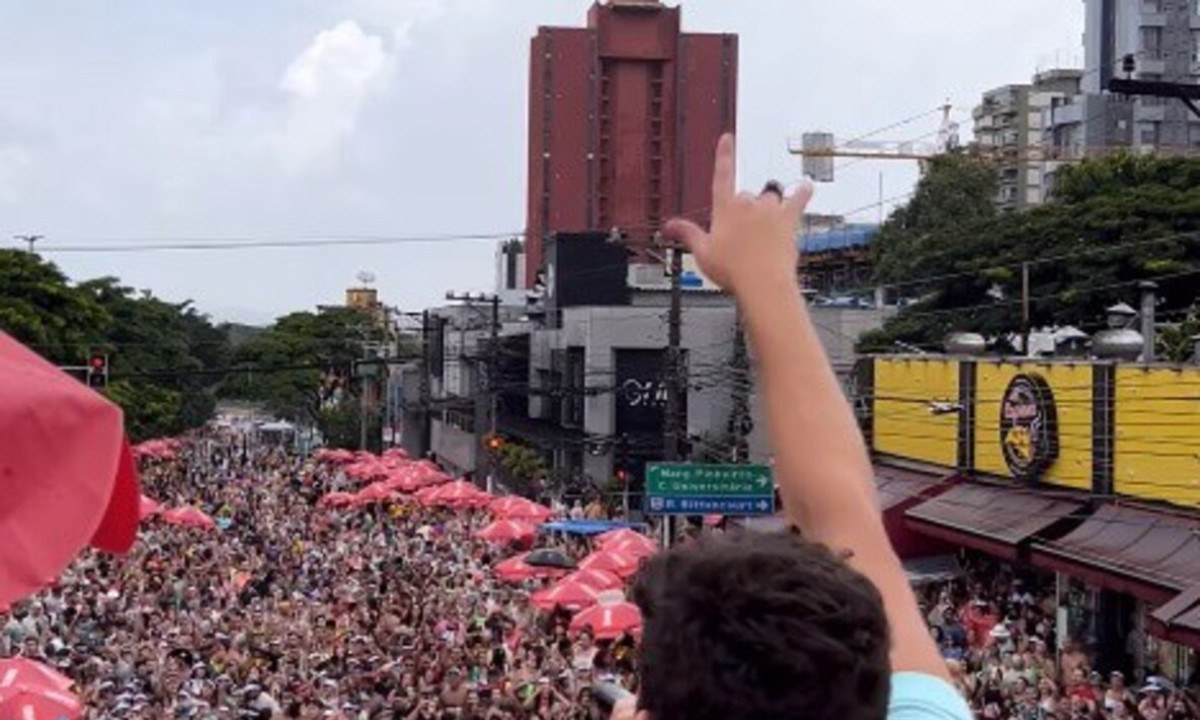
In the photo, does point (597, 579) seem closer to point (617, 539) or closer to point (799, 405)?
point (617, 539)

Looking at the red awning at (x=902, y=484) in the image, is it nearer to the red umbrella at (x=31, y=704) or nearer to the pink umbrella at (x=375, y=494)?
the pink umbrella at (x=375, y=494)

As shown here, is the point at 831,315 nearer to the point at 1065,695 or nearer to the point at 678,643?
the point at 1065,695

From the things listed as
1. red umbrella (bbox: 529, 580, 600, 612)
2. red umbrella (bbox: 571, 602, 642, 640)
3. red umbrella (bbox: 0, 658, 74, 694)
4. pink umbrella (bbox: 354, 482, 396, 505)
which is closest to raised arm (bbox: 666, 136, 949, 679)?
red umbrella (bbox: 0, 658, 74, 694)

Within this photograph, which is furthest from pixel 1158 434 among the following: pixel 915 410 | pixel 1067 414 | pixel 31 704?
pixel 31 704

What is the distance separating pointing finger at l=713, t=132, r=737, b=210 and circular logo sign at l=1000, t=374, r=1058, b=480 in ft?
76.5

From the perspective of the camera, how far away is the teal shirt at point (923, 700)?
2.14 meters

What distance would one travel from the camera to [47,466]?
3145mm

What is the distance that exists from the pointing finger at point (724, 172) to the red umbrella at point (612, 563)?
19302 millimetres

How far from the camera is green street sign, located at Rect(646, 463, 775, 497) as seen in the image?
2247 cm

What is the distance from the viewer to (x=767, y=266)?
2600 millimetres

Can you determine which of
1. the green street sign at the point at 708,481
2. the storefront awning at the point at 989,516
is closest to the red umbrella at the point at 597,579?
the green street sign at the point at 708,481

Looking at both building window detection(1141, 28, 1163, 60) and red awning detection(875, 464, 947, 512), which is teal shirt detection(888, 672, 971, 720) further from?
building window detection(1141, 28, 1163, 60)

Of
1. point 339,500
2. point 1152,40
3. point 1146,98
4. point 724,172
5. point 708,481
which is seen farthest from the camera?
point 1152,40

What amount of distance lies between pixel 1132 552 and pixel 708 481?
4.95 m
